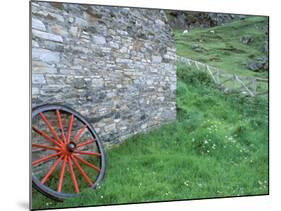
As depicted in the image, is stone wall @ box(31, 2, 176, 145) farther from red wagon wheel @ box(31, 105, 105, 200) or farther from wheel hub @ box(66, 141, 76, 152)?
wheel hub @ box(66, 141, 76, 152)

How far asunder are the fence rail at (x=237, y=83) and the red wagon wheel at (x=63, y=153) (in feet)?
5.20

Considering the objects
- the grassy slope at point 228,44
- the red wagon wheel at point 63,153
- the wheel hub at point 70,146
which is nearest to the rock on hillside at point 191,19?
the grassy slope at point 228,44

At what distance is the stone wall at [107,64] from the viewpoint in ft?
15.3

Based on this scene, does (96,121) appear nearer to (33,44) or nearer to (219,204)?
(33,44)

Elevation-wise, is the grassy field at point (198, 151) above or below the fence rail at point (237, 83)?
below

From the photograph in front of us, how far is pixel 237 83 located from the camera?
5.70m

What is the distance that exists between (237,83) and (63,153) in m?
2.23

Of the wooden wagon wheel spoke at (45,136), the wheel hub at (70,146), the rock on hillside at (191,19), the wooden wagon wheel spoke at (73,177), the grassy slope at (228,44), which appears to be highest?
the rock on hillside at (191,19)

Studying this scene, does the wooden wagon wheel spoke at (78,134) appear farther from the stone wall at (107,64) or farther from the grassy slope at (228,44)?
the grassy slope at (228,44)

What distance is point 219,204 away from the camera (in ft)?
17.4

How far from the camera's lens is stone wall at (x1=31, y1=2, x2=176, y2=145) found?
4664 millimetres

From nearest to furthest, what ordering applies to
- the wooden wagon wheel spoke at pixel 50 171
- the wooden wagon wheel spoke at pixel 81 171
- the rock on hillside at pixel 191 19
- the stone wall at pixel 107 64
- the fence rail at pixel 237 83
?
the wooden wagon wheel spoke at pixel 50 171 < the stone wall at pixel 107 64 < the wooden wagon wheel spoke at pixel 81 171 < the rock on hillside at pixel 191 19 < the fence rail at pixel 237 83

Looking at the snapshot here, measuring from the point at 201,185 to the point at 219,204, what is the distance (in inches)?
11.0
